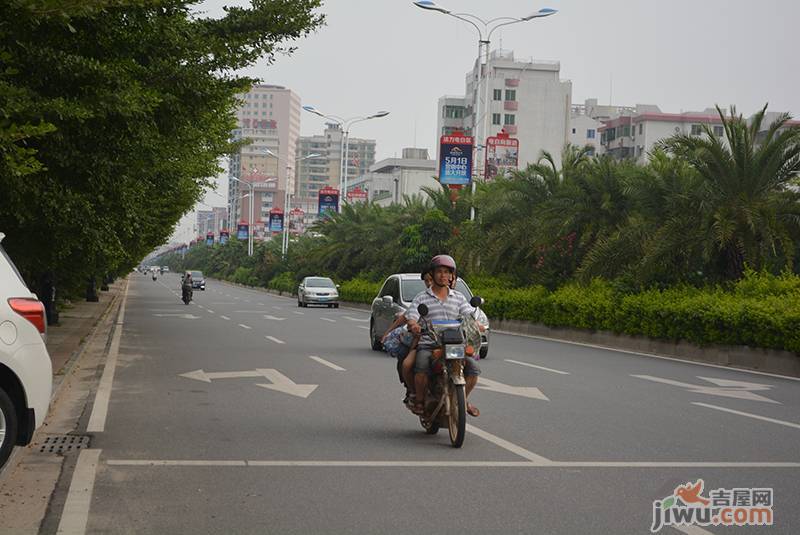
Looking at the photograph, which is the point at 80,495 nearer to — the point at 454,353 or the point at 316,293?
the point at 454,353

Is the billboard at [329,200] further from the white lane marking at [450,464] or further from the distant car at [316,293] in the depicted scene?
the white lane marking at [450,464]

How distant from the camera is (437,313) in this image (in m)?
9.99

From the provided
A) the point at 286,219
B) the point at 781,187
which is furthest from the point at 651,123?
the point at 781,187

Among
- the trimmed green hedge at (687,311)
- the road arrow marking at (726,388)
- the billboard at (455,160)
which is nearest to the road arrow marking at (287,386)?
the road arrow marking at (726,388)

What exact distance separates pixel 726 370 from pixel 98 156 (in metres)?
12.1

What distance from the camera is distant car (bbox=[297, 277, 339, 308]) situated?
5234 centimetres

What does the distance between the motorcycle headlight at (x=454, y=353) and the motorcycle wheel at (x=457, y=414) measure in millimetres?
255

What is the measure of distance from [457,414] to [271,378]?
6.51 m

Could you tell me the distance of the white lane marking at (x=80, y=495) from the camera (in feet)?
20.9

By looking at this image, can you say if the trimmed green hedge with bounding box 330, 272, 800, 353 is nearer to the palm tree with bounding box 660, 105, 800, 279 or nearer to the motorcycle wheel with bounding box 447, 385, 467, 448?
the palm tree with bounding box 660, 105, 800, 279

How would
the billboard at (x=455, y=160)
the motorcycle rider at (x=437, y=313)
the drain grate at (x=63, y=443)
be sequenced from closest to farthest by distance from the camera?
the drain grate at (x=63, y=443) < the motorcycle rider at (x=437, y=313) < the billboard at (x=455, y=160)

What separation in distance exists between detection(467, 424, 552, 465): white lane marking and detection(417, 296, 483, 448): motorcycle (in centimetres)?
37

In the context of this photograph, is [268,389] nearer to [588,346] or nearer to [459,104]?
[588,346]

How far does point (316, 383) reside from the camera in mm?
14977
